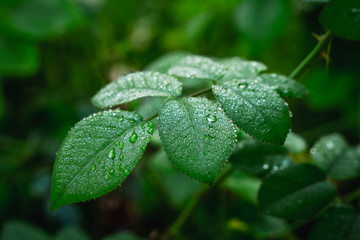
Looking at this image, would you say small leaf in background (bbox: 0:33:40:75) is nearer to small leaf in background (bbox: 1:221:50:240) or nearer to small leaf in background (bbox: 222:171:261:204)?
small leaf in background (bbox: 1:221:50:240)

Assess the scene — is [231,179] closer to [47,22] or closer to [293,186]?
[293,186]

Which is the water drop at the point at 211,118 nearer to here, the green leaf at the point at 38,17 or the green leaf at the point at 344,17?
the green leaf at the point at 344,17

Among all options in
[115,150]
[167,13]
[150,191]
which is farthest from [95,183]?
[167,13]

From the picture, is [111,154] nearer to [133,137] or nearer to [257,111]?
[133,137]

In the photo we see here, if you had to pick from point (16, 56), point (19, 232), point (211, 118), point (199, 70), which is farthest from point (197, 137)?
point (16, 56)

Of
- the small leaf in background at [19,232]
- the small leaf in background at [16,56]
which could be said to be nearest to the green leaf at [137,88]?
the small leaf in background at [19,232]
